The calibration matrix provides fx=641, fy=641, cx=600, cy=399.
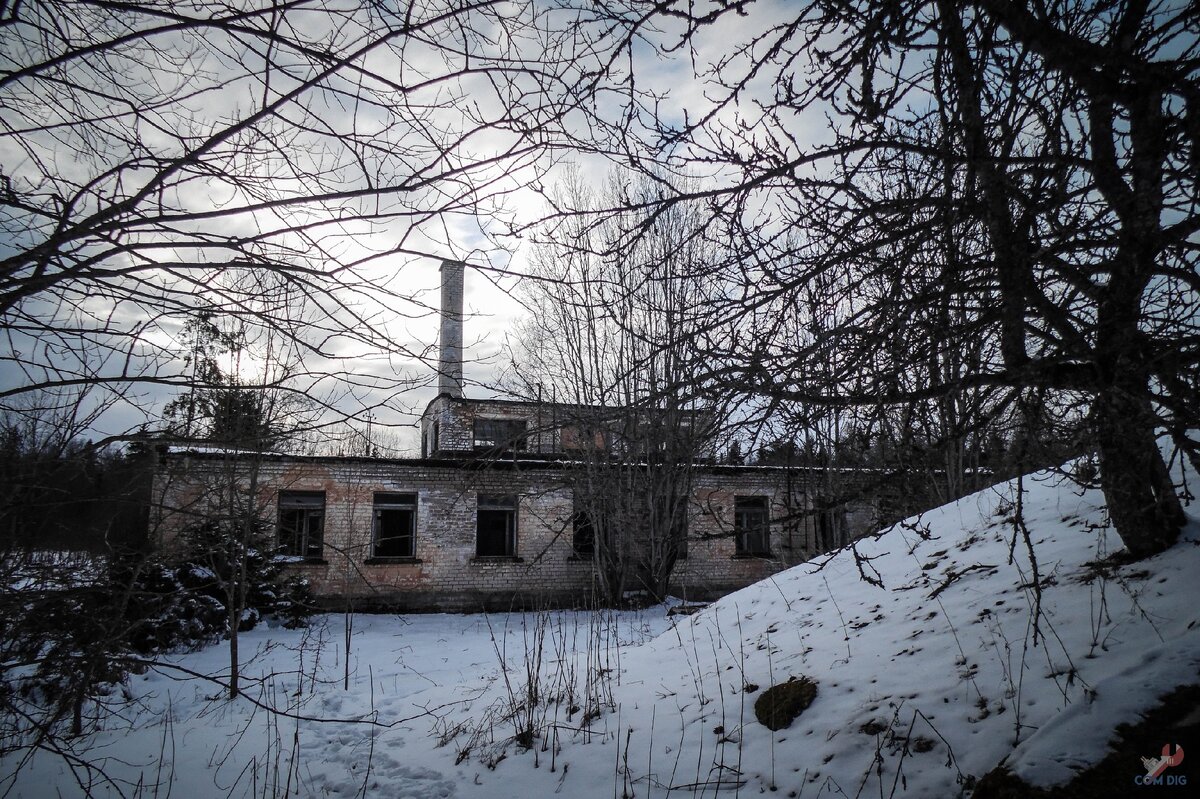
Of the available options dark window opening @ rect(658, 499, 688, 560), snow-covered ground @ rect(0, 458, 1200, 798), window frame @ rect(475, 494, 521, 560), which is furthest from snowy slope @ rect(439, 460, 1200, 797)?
window frame @ rect(475, 494, 521, 560)

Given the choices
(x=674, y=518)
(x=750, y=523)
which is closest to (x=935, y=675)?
(x=674, y=518)

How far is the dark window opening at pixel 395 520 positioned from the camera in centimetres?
1477

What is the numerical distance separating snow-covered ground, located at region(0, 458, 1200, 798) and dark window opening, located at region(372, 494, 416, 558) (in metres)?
7.16

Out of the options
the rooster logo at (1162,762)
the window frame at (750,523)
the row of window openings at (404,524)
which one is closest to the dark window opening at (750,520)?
the window frame at (750,523)

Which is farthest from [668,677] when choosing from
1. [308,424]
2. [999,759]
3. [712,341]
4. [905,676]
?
[308,424]

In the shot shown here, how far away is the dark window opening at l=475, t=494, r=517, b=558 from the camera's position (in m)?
15.6

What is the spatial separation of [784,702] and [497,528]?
12327 millimetres

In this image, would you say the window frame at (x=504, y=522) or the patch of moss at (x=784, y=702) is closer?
the patch of moss at (x=784, y=702)

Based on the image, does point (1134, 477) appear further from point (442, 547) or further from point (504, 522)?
point (504, 522)

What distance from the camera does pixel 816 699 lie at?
4.07 meters

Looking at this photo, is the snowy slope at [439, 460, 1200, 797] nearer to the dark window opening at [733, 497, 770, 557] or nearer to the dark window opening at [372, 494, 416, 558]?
the dark window opening at [372, 494, 416, 558]

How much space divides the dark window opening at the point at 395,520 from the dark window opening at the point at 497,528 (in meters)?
1.60

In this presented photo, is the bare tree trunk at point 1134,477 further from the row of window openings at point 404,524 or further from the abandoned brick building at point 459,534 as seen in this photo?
the row of window openings at point 404,524

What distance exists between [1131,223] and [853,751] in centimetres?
279
